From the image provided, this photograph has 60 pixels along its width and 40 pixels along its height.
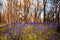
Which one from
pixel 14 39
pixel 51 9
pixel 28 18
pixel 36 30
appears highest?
pixel 51 9

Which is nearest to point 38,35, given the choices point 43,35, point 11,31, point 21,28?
point 43,35

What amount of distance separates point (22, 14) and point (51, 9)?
1.59ft

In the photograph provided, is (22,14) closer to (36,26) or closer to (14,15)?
(14,15)

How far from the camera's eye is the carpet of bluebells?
2.17 m

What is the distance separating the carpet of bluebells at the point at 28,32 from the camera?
217 centimetres

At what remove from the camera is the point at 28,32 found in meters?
2.18

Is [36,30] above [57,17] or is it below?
below

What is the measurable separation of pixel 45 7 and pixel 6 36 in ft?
2.58

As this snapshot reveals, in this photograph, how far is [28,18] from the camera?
2.28 metres

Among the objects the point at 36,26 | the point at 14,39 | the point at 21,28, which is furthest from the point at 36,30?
the point at 14,39

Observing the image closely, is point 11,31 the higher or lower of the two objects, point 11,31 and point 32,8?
the lower

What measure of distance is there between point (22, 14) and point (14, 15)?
0.13 metres

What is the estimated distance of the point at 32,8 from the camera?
7.50ft

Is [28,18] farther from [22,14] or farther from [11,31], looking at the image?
[11,31]
